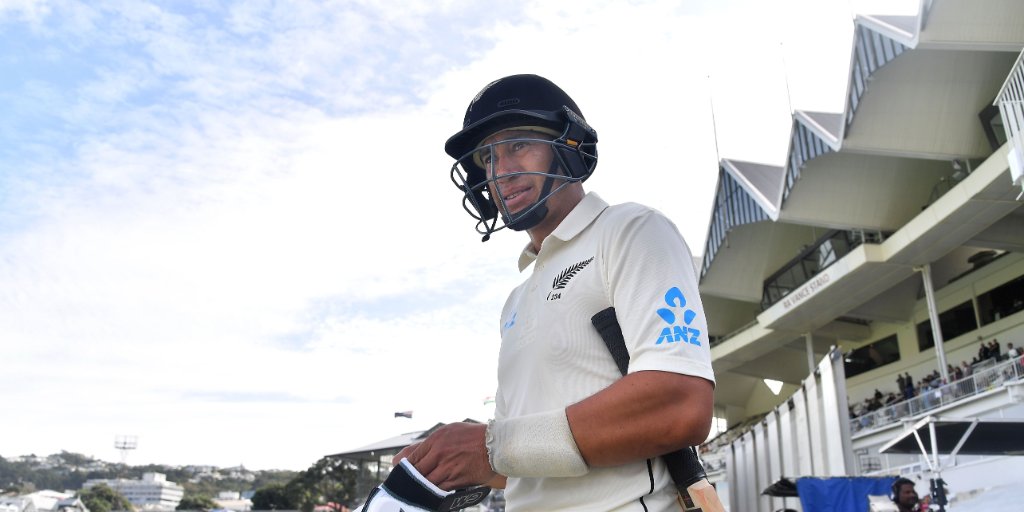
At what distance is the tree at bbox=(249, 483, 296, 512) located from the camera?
215 ft

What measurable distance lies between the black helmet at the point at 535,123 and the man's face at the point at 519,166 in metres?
0.02

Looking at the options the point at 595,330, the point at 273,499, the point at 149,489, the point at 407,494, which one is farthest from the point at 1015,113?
the point at 149,489

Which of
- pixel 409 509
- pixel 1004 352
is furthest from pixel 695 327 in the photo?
pixel 1004 352

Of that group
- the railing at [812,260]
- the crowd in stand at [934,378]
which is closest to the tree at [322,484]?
the railing at [812,260]

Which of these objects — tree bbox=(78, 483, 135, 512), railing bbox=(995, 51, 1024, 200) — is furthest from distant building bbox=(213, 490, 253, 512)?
railing bbox=(995, 51, 1024, 200)

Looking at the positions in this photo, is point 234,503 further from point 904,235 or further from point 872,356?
point 904,235

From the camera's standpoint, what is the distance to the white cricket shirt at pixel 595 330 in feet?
4.69

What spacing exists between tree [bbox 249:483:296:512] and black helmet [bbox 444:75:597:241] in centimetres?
6867

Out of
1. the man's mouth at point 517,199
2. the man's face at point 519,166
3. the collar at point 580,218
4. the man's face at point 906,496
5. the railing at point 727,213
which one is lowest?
the man's face at point 906,496

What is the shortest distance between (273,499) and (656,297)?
239 feet

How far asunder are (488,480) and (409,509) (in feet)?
0.67

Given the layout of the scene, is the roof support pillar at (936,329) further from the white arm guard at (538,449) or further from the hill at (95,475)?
the hill at (95,475)

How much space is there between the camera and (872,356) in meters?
40.2

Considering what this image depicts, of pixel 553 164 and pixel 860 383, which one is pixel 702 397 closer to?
pixel 553 164
